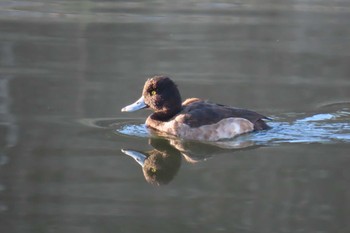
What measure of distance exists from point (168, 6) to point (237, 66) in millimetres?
7757

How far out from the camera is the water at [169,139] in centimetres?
745

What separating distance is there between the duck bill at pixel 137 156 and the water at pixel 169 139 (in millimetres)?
42

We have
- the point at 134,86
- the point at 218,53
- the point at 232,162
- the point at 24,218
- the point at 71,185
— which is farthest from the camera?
the point at 218,53

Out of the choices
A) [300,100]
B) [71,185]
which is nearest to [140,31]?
[300,100]

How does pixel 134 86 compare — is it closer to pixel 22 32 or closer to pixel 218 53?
pixel 218 53

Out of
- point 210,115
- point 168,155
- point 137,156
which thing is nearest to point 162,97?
point 210,115

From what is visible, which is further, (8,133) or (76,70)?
(76,70)

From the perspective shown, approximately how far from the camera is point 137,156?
918 cm

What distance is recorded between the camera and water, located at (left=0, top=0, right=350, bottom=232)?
24.4 ft

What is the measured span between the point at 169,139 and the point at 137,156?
91 centimetres

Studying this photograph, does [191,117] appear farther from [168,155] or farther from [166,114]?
[168,155]

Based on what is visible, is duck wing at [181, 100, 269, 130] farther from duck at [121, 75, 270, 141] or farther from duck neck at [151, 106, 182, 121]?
duck neck at [151, 106, 182, 121]

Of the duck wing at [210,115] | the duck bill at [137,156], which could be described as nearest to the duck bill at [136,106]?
the duck wing at [210,115]

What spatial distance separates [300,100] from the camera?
1166cm
